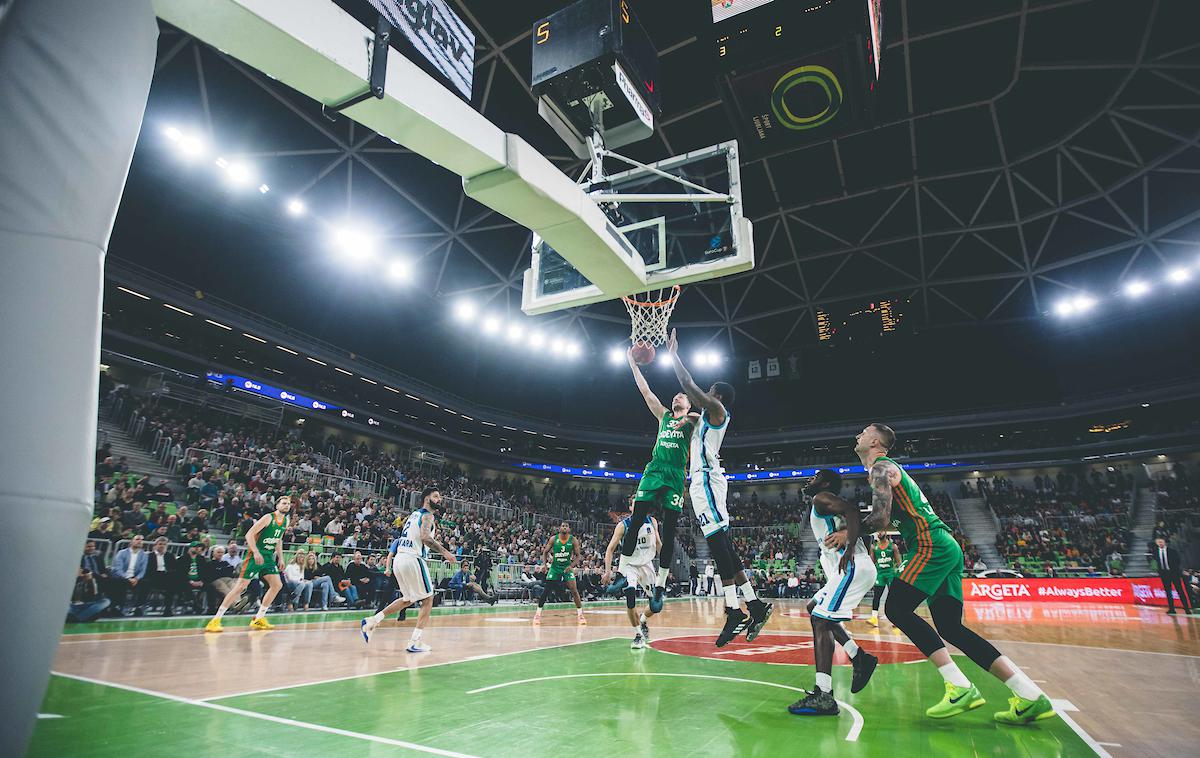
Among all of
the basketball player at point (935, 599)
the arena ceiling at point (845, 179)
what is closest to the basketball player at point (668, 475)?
the basketball player at point (935, 599)

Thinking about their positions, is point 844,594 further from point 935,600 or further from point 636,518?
point 636,518

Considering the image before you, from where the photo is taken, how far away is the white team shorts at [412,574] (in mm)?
8281

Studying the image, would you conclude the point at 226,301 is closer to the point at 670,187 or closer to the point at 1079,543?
the point at 670,187

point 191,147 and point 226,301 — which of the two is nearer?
point 191,147

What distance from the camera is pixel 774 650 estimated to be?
823cm

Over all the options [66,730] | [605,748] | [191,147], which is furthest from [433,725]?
[191,147]

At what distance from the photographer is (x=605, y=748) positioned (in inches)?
135

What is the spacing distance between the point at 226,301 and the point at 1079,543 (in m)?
38.7

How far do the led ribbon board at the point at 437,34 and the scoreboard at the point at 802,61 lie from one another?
3709 mm

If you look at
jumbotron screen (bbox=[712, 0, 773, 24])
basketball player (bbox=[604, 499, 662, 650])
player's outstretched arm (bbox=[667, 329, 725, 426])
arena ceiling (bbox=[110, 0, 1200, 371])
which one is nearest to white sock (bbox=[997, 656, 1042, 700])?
player's outstretched arm (bbox=[667, 329, 725, 426])

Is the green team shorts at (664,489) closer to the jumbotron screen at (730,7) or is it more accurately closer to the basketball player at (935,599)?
the basketball player at (935,599)

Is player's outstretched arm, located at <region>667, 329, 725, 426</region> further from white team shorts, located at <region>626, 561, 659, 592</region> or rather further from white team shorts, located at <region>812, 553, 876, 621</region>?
white team shorts, located at <region>626, 561, 659, 592</region>

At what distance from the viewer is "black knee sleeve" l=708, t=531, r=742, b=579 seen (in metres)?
6.29

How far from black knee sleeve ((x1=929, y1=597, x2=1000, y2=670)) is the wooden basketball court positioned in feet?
1.54
